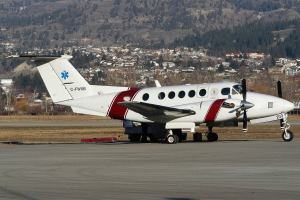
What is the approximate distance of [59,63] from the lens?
44.8 m

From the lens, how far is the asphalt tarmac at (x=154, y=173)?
21.2 m

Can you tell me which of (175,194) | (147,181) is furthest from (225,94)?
(175,194)

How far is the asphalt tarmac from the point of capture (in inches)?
835

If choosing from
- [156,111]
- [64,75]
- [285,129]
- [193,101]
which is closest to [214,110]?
[193,101]

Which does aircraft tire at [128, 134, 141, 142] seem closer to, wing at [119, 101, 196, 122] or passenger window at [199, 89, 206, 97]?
wing at [119, 101, 196, 122]

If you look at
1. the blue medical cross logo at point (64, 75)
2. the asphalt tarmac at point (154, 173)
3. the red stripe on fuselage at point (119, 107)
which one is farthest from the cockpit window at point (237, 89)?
the blue medical cross logo at point (64, 75)

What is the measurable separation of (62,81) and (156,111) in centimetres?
544

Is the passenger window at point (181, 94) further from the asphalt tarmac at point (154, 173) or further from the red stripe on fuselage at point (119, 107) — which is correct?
the asphalt tarmac at point (154, 173)

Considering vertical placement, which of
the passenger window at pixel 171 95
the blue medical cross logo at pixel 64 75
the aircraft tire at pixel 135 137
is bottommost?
the aircraft tire at pixel 135 137

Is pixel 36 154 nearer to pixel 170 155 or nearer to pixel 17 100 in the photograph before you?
pixel 170 155

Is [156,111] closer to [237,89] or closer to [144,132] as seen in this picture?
[144,132]

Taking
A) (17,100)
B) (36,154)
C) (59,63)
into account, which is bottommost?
(17,100)

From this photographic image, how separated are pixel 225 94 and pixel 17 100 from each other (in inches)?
6265

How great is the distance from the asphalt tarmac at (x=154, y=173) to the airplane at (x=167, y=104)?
15.1ft
